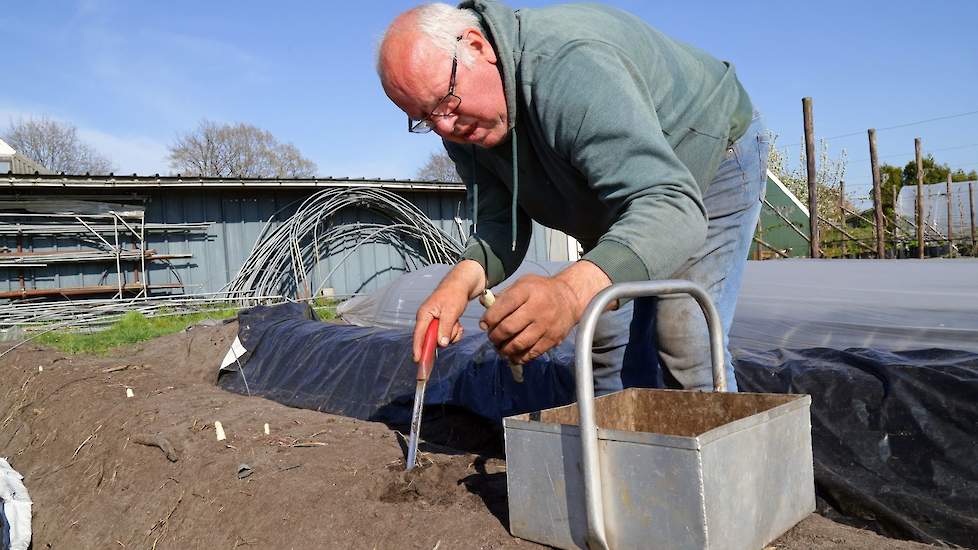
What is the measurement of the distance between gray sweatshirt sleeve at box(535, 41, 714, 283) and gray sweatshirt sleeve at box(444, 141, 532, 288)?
25.2 inches

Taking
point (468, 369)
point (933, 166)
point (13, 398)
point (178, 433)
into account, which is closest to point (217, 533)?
point (178, 433)

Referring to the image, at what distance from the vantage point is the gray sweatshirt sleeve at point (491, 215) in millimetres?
2273

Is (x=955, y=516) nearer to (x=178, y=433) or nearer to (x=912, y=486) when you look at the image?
(x=912, y=486)

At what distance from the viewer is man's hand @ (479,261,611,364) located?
1393 millimetres

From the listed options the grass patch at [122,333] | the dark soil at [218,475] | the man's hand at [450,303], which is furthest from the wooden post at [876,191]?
the man's hand at [450,303]

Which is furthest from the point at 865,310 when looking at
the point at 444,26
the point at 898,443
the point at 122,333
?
the point at 122,333

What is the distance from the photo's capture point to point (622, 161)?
156 cm

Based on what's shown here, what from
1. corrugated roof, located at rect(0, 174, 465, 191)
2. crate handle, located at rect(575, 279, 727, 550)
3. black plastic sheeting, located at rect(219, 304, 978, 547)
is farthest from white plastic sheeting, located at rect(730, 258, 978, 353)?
corrugated roof, located at rect(0, 174, 465, 191)

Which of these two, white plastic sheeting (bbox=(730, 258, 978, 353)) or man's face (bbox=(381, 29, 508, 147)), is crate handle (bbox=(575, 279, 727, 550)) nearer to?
man's face (bbox=(381, 29, 508, 147))

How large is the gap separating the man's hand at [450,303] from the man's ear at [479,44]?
0.58 m

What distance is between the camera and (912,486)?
257 cm

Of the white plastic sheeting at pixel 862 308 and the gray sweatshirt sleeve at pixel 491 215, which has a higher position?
the gray sweatshirt sleeve at pixel 491 215

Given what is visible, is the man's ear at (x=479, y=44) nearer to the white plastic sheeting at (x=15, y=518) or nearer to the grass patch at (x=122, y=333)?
the white plastic sheeting at (x=15, y=518)

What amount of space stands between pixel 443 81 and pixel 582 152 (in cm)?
37
